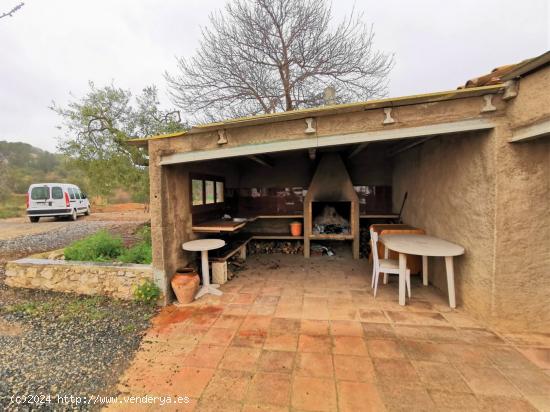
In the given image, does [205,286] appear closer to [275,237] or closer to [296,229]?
[275,237]

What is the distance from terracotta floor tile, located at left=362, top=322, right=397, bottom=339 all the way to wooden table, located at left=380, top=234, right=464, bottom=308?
718 millimetres

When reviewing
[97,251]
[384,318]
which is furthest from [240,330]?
[97,251]

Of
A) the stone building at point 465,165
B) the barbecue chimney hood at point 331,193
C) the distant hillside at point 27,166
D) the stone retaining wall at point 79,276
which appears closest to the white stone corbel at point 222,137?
the stone building at point 465,165

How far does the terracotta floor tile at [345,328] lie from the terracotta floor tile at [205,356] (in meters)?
1.30

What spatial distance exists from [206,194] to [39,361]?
11.4 feet

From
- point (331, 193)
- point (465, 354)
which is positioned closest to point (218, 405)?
point (465, 354)

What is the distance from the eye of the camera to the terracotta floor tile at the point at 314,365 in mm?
2129

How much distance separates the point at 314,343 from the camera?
8.40 feet

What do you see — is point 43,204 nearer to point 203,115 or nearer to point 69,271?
point 203,115

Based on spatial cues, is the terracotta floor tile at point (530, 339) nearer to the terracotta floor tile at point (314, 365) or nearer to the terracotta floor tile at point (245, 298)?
the terracotta floor tile at point (314, 365)

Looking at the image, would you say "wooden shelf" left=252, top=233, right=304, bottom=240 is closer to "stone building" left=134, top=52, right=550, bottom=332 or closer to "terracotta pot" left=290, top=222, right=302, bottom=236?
"terracotta pot" left=290, top=222, right=302, bottom=236

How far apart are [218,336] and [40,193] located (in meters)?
13.2

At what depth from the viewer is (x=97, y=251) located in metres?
4.62

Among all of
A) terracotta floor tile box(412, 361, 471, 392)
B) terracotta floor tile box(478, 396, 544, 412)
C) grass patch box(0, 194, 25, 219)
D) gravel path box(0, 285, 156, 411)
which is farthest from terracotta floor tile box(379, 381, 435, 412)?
grass patch box(0, 194, 25, 219)
